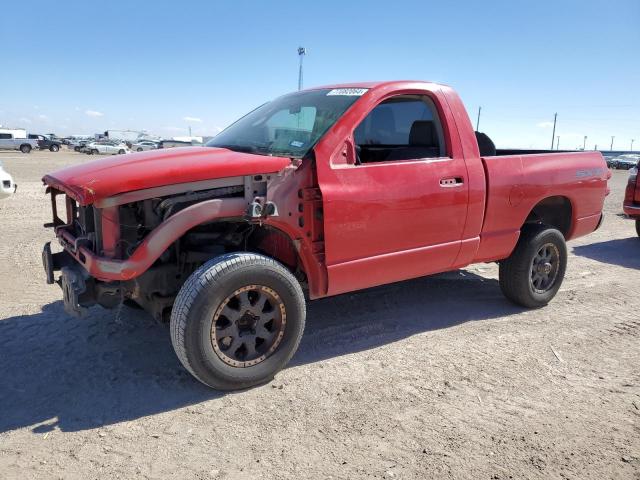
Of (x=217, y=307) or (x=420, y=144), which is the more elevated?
(x=420, y=144)

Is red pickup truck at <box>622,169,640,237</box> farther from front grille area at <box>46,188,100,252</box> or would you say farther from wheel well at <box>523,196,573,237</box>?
front grille area at <box>46,188,100,252</box>

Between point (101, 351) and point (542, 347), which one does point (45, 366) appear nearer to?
point (101, 351)

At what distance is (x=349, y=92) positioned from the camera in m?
3.95

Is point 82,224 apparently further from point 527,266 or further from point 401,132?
point 527,266

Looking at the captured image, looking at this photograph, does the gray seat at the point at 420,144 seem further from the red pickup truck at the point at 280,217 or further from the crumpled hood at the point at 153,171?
the crumpled hood at the point at 153,171

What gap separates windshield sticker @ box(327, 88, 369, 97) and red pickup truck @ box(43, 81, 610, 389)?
2 cm

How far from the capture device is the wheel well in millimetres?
5179

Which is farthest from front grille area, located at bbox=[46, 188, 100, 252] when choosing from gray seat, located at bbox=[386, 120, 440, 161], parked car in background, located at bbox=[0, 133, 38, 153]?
parked car in background, located at bbox=[0, 133, 38, 153]

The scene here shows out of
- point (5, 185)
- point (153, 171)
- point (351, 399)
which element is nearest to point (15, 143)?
point (5, 185)

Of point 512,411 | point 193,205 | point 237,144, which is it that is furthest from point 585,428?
point 237,144

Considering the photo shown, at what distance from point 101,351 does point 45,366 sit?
0.38 meters

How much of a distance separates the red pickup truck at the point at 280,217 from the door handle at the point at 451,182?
1 centimetres

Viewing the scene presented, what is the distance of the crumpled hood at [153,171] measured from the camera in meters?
2.92

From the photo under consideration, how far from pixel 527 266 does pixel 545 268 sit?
12.1 inches
